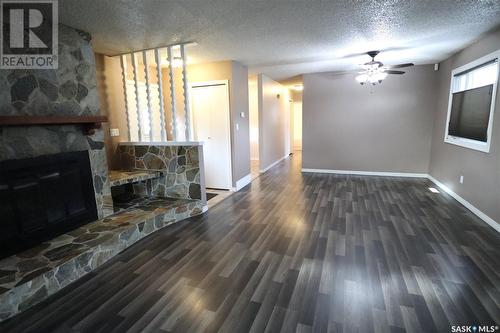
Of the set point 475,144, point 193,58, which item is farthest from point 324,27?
point 475,144

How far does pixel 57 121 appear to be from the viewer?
2.55m

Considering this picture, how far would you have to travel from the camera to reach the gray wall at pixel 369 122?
5676 millimetres

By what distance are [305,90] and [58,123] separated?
5.42 m

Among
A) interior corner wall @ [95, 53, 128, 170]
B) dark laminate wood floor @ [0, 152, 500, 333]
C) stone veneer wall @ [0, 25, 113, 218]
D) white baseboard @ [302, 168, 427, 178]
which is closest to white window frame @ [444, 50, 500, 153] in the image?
dark laminate wood floor @ [0, 152, 500, 333]

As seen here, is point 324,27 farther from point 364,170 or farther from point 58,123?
point 364,170

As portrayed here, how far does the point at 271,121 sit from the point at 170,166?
409cm

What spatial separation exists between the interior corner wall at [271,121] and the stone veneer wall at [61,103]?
415 centimetres

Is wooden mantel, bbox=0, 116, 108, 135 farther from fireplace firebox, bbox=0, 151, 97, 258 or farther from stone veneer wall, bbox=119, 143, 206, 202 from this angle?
stone veneer wall, bbox=119, 143, 206, 202

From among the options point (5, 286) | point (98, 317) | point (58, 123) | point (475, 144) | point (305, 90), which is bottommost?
point (98, 317)

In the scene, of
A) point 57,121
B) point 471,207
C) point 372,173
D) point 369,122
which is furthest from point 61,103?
point 372,173

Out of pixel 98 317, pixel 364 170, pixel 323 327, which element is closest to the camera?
pixel 323 327

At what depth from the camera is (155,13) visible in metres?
2.65

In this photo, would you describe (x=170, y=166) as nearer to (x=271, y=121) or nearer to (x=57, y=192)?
(x=57, y=192)

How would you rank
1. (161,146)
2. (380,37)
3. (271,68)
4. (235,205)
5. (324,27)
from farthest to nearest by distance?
1. (271,68)
2. (235,205)
3. (161,146)
4. (380,37)
5. (324,27)
